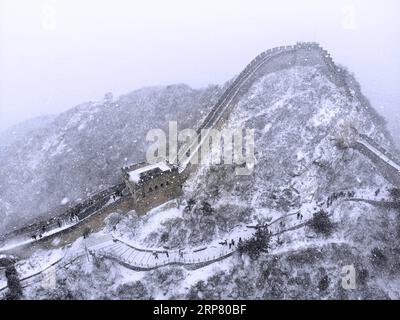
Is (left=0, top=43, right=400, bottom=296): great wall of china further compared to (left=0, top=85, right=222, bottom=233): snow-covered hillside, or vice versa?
(left=0, top=85, right=222, bottom=233): snow-covered hillside

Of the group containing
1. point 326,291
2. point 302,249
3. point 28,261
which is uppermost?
point 28,261

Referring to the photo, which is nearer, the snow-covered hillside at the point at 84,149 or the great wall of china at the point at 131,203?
the great wall of china at the point at 131,203

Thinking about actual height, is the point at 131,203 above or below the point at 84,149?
below

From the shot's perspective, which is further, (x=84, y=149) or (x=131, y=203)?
(x=84, y=149)

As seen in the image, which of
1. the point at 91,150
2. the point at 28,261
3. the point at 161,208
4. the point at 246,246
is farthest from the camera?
the point at 91,150

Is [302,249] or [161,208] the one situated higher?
[161,208]

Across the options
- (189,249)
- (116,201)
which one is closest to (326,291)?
(189,249)
